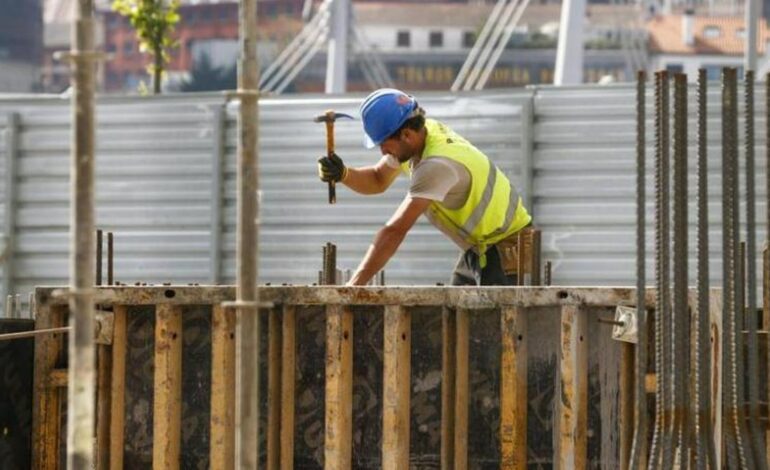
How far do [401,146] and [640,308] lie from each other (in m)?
2.07

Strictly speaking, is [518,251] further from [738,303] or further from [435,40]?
[435,40]

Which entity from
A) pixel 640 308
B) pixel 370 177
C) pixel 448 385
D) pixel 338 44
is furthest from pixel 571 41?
pixel 640 308

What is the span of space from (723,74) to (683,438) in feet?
4.90

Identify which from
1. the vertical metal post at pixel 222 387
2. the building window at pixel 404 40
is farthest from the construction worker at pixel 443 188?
the building window at pixel 404 40

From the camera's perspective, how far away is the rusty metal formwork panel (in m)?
7.57

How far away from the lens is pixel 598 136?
1684cm

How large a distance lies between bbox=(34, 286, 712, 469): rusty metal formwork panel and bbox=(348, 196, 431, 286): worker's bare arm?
0.52 meters

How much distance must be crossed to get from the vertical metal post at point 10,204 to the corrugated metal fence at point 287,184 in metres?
0.01

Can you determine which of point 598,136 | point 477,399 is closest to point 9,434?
point 477,399

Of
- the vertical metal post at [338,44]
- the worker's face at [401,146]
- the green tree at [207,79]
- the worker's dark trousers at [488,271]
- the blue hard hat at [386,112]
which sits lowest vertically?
the worker's dark trousers at [488,271]

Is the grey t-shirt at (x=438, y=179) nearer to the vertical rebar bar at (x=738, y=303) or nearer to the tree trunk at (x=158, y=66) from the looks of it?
the vertical rebar bar at (x=738, y=303)

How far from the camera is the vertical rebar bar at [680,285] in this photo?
7.16 m

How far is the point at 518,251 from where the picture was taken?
9.04m

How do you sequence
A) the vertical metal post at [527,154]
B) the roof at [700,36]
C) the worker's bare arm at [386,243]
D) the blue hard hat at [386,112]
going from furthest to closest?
the roof at [700,36], the vertical metal post at [527,154], the blue hard hat at [386,112], the worker's bare arm at [386,243]
